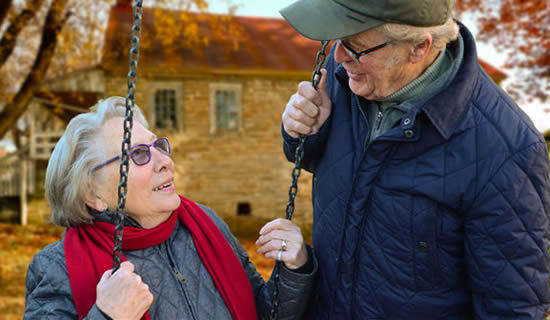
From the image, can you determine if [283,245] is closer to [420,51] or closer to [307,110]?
[307,110]

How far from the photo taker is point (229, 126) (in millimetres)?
14930

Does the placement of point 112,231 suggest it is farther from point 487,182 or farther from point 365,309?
point 487,182

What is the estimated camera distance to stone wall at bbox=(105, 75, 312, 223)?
14.4 metres

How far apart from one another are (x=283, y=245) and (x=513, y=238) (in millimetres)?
885

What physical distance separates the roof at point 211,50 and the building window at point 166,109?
2.62 ft

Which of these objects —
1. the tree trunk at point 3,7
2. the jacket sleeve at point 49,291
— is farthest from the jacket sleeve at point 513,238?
the tree trunk at point 3,7

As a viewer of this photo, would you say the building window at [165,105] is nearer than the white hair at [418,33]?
No

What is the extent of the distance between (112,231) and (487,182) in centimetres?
149

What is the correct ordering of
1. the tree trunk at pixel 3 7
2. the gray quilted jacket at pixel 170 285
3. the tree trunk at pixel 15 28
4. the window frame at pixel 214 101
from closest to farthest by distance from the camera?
the gray quilted jacket at pixel 170 285
the tree trunk at pixel 3 7
the tree trunk at pixel 15 28
the window frame at pixel 214 101

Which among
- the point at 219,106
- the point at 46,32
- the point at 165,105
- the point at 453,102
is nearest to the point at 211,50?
the point at 219,106

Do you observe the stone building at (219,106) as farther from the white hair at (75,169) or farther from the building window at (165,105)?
the white hair at (75,169)

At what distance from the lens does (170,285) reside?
198 centimetres

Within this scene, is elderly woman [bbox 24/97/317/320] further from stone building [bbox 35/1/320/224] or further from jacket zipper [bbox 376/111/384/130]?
stone building [bbox 35/1/320/224]

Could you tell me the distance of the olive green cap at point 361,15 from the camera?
158cm
